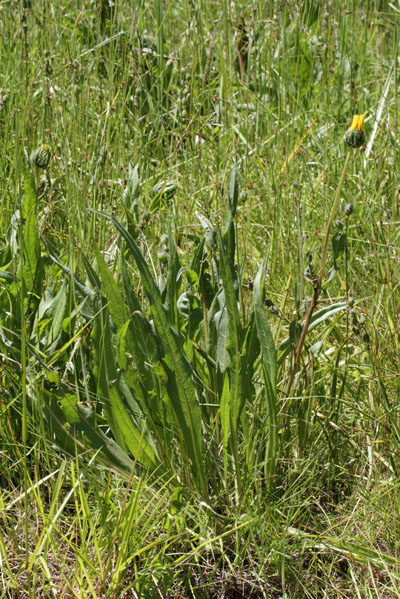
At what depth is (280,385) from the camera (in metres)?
1.50

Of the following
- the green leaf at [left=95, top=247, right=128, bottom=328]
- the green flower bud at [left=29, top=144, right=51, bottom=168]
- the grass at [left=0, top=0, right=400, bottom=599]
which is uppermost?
the green flower bud at [left=29, top=144, right=51, bottom=168]

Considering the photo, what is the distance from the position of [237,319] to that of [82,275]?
23.3 inches

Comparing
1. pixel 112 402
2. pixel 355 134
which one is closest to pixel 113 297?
pixel 112 402

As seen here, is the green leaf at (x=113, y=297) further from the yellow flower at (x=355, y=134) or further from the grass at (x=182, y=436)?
the yellow flower at (x=355, y=134)

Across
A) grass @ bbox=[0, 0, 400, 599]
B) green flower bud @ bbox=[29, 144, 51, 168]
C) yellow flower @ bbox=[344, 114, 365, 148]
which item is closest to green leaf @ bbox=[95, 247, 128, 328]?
grass @ bbox=[0, 0, 400, 599]

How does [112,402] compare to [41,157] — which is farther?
[41,157]

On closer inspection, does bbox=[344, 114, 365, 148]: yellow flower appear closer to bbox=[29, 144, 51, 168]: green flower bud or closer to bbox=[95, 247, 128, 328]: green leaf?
bbox=[95, 247, 128, 328]: green leaf

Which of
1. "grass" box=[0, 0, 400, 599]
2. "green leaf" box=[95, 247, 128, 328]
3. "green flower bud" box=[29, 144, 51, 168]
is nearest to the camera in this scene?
"grass" box=[0, 0, 400, 599]

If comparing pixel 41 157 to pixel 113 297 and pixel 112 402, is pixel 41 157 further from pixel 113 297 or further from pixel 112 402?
pixel 112 402

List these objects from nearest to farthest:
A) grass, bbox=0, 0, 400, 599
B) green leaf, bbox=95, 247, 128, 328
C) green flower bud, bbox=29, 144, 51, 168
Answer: grass, bbox=0, 0, 400, 599
green leaf, bbox=95, 247, 128, 328
green flower bud, bbox=29, 144, 51, 168

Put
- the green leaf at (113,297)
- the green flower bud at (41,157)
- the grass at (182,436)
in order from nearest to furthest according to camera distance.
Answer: the grass at (182,436) → the green leaf at (113,297) → the green flower bud at (41,157)

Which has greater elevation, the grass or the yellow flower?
the yellow flower

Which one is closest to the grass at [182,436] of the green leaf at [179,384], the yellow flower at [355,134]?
the green leaf at [179,384]

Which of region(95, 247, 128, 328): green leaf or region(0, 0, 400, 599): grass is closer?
region(0, 0, 400, 599): grass
